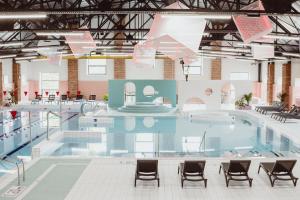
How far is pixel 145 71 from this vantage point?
31297 millimetres

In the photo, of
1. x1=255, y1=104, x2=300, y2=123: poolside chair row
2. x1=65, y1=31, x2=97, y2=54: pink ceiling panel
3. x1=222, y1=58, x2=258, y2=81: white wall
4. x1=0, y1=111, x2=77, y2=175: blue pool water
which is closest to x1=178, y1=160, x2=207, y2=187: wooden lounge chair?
x1=0, y1=111, x2=77, y2=175: blue pool water

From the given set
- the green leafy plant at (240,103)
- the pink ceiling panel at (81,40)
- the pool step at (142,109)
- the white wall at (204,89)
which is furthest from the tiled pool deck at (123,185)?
the green leafy plant at (240,103)

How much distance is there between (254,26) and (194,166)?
3.74 meters

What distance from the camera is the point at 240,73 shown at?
31.6m

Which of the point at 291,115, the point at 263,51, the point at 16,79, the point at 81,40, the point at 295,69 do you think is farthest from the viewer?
the point at 16,79

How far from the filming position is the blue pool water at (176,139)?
1348 cm

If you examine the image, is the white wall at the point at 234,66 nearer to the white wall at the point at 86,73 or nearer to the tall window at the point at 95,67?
the white wall at the point at 86,73

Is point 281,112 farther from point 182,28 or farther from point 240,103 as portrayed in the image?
point 182,28

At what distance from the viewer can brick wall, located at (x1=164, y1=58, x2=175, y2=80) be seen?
31.2 metres

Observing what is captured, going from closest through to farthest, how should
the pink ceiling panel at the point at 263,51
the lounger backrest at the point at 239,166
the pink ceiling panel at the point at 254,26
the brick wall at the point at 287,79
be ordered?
the pink ceiling panel at the point at 254,26, the lounger backrest at the point at 239,166, the pink ceiling panel at the point at 263,51, the brick wall at the point at 287,79

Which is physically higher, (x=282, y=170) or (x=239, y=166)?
(x=239, y=166)

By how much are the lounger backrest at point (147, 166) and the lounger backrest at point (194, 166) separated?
0.76 m

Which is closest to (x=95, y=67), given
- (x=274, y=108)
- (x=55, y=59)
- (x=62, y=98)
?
(x=62, y=98)

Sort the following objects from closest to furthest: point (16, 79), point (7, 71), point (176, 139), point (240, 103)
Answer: point (176, 139)
point (240, 103)
point (7, 71)
point (16, 79)
